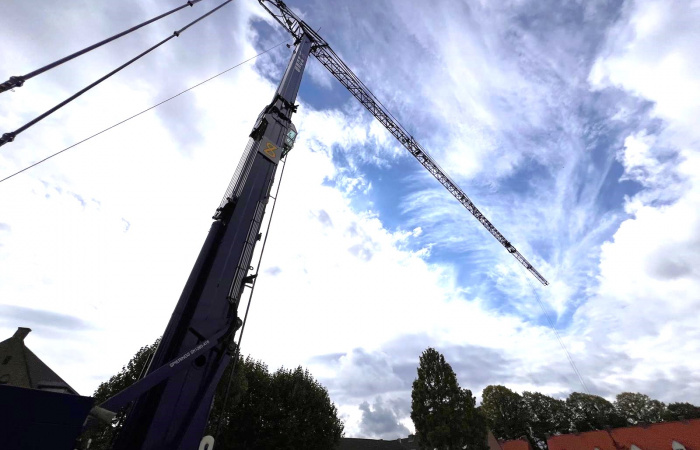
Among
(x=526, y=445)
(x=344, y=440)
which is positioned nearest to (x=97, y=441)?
(x=344, y=440)

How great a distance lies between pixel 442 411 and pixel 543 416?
152ft

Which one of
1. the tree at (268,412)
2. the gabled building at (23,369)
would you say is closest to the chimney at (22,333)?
the gabled building at (23,369)

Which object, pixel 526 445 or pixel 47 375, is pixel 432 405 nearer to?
pixel 526 445

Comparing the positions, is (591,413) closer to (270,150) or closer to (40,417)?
(270,150)

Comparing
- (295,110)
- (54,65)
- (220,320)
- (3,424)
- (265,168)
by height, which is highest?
(295,110)

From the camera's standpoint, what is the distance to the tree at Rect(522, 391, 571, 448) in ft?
182

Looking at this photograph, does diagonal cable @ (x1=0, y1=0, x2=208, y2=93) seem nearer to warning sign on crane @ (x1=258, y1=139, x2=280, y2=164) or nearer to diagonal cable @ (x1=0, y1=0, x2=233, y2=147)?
diagonal cable @ (x1=0, y1=0, x2=233, y2=147)

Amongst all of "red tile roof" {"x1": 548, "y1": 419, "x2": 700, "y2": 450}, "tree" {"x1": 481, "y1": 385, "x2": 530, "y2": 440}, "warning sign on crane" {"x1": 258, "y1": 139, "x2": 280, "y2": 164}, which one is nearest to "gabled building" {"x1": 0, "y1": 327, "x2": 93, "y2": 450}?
"warning sign on crane" {"x1": 258, "y1": 139, "x2": 280, "y2": 164}

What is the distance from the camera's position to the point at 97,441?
64.2 ft

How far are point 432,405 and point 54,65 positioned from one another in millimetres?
33414

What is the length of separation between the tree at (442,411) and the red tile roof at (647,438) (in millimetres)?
13647

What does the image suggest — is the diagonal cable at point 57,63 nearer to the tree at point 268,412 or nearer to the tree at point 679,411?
the tree at point 268,412

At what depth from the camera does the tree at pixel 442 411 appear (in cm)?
2600

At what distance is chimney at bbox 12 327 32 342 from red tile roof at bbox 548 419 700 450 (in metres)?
54.2
